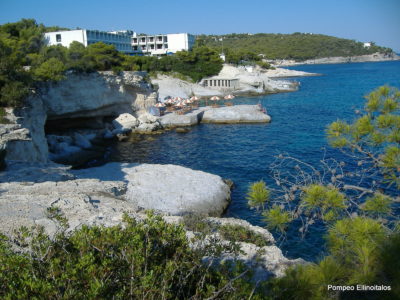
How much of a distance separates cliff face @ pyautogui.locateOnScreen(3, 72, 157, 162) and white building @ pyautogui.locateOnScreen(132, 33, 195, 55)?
59.2 meters

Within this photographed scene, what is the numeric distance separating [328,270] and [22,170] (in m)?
14.6

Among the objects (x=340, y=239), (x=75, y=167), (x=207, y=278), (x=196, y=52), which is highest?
(x=196, y=52)

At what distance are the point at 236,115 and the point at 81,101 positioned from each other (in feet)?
55.6

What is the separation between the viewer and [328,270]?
4.81m

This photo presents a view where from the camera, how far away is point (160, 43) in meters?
98.9

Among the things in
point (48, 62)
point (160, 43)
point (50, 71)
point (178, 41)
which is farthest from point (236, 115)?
point (160, 43)

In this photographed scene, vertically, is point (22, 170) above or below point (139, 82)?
below

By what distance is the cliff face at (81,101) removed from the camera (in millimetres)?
22797

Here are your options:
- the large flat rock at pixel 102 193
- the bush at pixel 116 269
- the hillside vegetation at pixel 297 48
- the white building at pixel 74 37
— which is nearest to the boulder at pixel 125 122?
the large flat rock at pixel 102 193

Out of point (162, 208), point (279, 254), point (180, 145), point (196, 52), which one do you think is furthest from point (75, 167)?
point (196, 52)

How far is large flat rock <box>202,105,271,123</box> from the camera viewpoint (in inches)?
1571

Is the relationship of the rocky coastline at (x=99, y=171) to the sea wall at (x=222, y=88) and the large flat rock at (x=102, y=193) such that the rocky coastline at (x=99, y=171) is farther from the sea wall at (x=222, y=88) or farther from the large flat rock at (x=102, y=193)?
the sea wall at (x=222, y=88)

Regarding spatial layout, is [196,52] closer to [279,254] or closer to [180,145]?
[180,145]

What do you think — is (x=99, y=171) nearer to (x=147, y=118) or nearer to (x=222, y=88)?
(x=147, y=118)
